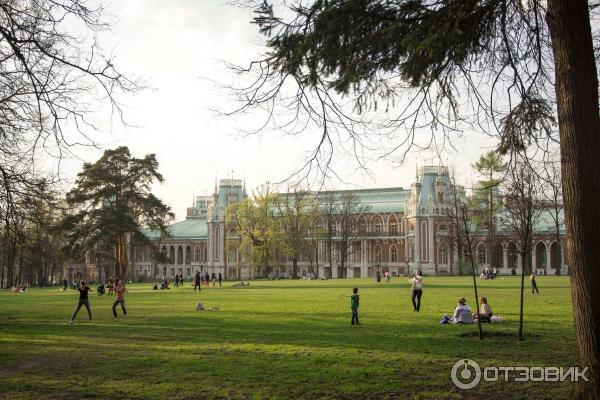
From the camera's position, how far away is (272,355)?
1255 centimetres

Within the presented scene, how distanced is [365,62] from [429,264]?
269 ft

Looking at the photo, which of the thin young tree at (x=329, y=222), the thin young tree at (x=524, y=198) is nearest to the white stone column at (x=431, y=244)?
the thin young tree at (x=329, y=222)

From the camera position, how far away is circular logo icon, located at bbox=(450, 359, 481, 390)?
9633mm

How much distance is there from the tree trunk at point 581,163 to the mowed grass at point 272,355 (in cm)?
209

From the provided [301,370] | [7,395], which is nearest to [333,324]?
[301,370]

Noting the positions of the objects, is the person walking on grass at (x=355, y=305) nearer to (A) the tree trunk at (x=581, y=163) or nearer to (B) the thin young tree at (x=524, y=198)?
(B) the thin young tree at (x=524, y=198)

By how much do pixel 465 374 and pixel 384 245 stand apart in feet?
294

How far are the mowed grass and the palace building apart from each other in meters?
58.9

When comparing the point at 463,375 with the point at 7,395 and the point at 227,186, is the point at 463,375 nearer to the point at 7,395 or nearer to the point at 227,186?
the point at 7,395

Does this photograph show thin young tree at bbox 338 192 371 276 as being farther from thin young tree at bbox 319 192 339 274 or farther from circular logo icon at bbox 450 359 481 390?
circular logo icon at bbox 450 359 481 390

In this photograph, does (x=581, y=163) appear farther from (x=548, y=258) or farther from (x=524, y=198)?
(x=548, y=258)

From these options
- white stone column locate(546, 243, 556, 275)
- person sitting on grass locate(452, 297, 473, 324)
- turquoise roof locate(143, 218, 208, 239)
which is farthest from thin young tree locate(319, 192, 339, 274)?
person sitting on grass locate(452, 297, 473, 324)

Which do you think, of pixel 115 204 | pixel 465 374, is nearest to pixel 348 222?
pixel 115 204

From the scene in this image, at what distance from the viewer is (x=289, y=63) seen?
333 inches
